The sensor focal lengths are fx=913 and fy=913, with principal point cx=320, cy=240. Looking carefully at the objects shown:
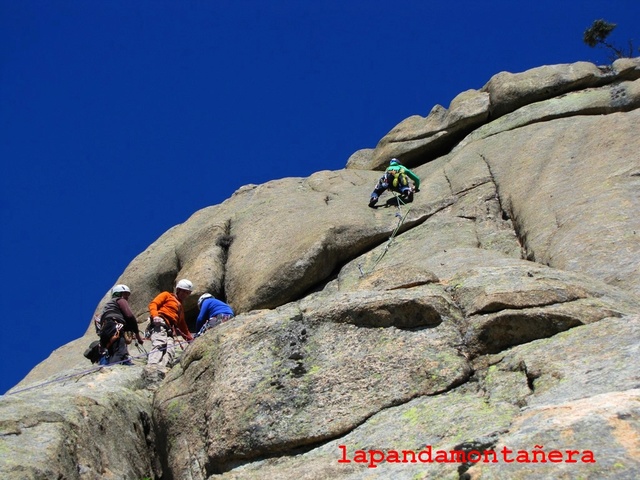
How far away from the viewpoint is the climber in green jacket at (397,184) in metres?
27.0

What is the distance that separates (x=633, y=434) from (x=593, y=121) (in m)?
19.4

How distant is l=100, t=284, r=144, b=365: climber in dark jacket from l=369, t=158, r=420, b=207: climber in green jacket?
10177mm

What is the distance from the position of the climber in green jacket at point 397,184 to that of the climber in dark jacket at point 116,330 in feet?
33.4

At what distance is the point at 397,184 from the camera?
27109mm

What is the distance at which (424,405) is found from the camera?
11.8m

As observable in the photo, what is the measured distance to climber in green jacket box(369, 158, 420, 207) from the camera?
26953 millimetres

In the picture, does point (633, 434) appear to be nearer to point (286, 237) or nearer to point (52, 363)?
point (286, 237)

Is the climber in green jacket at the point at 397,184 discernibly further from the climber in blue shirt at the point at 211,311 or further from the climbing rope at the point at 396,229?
the climber in blue shirt at the point at 211,311
